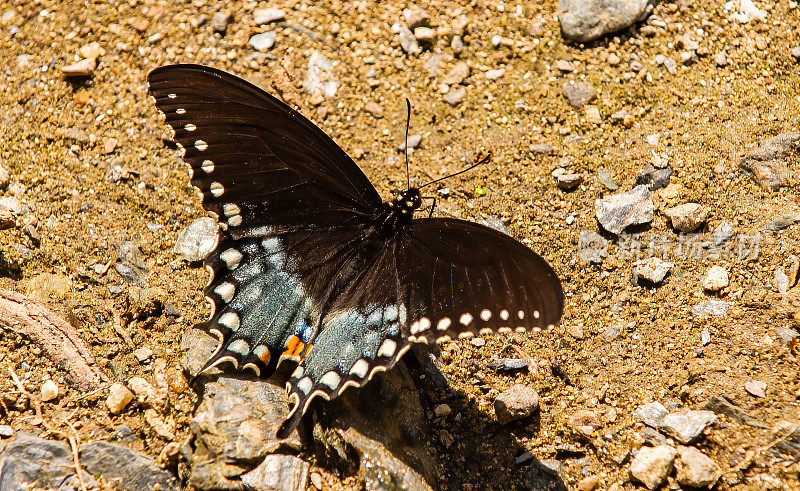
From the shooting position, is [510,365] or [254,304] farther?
[510,365]

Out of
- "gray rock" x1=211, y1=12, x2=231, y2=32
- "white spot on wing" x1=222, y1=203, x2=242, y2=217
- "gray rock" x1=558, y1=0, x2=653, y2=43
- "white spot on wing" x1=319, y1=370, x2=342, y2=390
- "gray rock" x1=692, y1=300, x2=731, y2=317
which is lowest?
"gray rock" x1=692, y1=300, x2=731, y2=317

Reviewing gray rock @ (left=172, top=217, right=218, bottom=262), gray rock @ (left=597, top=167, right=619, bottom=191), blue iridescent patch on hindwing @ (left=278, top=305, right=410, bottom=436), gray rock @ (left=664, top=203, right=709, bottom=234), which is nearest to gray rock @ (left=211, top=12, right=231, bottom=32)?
gray rock @ (left=172, top=217, right=218, bottom=262)

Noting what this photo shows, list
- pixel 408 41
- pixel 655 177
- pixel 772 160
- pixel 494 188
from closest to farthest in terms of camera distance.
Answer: pixel 772 160
pixel 655 177
pixel 494 188
pixel 408 41

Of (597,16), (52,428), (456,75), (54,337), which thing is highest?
(597,16)

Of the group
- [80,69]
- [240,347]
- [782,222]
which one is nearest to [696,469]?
[782,222]

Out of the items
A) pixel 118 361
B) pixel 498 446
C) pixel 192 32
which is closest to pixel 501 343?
pixel 498 446

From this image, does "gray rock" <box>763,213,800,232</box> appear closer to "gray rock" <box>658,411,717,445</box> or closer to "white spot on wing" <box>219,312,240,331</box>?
"gray rock" <box>658,411,717,445</box>

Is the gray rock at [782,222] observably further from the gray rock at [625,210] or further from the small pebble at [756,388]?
the small pebble at [756,388]

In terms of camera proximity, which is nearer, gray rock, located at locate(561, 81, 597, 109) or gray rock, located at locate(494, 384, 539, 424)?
gray rock, located at locate(494, 384, 539, 424)

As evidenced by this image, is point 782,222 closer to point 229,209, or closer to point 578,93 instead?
point 578,93
